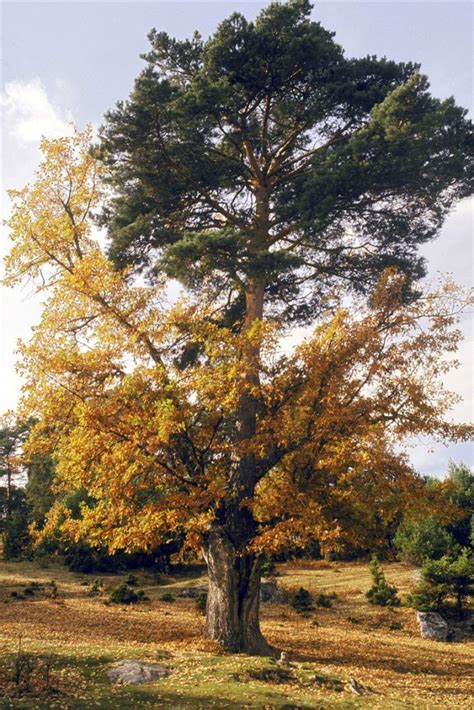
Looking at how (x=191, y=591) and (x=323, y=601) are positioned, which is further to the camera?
(x=191, y=591)

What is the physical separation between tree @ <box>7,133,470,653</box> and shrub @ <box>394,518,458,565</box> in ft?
55.6

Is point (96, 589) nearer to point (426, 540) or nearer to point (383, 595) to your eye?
point (383, 595)

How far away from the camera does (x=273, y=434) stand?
1417 cm

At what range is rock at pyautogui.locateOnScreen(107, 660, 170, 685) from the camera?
1022 centimetres

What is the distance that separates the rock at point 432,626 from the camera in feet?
69.2

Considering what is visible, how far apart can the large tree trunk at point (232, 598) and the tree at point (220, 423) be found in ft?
0.12

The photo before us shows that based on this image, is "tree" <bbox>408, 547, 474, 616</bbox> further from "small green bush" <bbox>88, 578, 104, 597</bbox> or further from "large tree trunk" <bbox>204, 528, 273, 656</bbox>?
"small green bush" <bbox>88, 578, 104, 597</bbox>

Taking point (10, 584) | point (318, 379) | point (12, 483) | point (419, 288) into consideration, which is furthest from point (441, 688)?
point (12, 483)

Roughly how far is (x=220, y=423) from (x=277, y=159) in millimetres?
9825

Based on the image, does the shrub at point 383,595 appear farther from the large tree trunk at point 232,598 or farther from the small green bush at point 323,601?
the large tree trunk at point 232,598

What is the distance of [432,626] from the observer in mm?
21406

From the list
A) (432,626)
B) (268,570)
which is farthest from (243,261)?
(268,570)

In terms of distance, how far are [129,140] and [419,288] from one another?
10.2 m

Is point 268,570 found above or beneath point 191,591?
above
